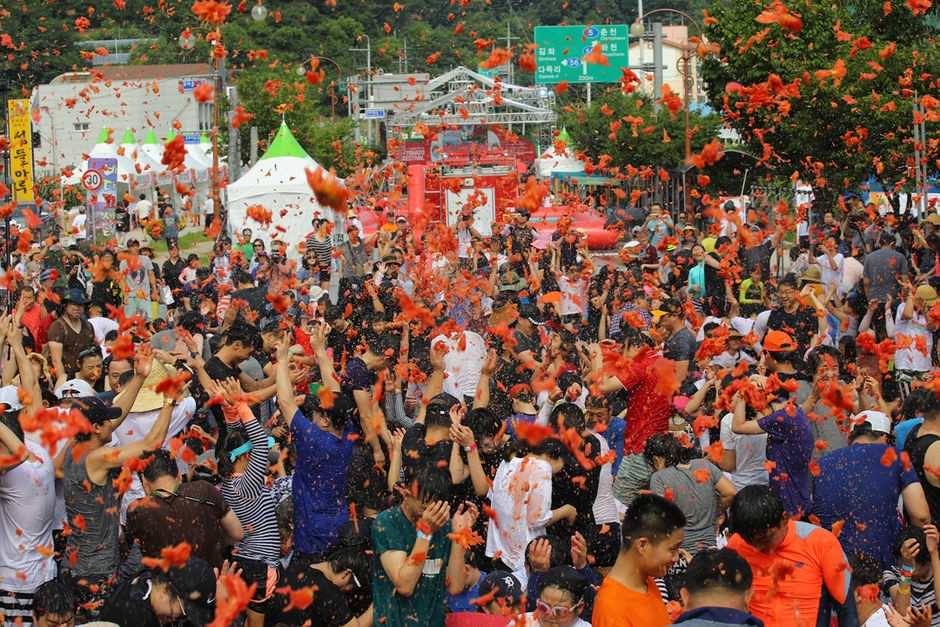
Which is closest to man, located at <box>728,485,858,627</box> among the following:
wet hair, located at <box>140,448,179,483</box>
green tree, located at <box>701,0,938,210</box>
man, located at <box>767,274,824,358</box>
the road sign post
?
wet hair, located at <box>140,448,179,483</box>

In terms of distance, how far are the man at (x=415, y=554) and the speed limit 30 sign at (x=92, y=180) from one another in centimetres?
1545

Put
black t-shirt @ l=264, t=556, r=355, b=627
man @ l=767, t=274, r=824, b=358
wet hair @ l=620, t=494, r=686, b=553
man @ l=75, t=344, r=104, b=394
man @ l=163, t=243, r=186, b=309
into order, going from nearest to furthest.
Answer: wet hair @ l=620, t=494, r=686, b=553, black t-shirt @ l=264, t=556, r=355, b=627, man @ l=75, t=344, r=104, b=394, man @ l=767, t=274, r=824, b=358, man @ l=163, t=243, r=186, b=309

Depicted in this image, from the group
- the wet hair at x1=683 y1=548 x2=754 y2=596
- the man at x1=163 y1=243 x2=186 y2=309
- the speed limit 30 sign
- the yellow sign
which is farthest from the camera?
the speed limit 30 sign

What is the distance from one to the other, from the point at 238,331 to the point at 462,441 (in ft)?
6.83

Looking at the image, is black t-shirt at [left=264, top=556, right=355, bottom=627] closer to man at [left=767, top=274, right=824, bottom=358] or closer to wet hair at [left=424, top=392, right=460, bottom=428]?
wet hair at [left=424, top=392, right=460, bottom=428]

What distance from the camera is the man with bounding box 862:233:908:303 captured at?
11781 millimetres

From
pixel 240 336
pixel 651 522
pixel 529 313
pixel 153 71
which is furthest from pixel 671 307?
pixel 153 71

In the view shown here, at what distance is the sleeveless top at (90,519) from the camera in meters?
5.85

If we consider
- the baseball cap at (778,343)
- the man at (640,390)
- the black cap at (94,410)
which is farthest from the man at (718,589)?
the baseball cap at (778,343)

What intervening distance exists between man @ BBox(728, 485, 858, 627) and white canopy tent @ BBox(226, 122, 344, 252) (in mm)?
19147

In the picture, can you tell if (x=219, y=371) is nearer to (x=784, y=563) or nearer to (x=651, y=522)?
(x=651, y=522)

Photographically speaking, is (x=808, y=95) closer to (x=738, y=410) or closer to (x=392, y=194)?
(x=738, y=410)

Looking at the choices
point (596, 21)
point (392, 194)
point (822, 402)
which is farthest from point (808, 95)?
point (596, 21)

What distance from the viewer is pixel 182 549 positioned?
17.1 feet
